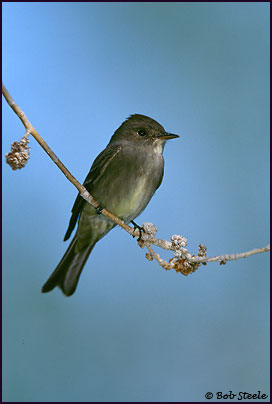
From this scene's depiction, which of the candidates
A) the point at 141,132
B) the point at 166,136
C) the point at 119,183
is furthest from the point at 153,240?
the point at 141,132

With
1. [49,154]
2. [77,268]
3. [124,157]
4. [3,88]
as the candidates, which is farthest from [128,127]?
[3,88]

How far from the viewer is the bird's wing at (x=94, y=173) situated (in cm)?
340

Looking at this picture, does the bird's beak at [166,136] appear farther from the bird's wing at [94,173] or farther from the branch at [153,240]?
the branch at [153,240]

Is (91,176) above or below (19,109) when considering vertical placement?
above

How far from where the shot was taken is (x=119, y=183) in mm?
3311

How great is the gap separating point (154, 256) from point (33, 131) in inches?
32.4

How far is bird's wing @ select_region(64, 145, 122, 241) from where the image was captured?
340 centimetres

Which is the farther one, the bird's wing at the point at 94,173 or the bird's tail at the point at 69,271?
the bird's tail at the point at 69,271

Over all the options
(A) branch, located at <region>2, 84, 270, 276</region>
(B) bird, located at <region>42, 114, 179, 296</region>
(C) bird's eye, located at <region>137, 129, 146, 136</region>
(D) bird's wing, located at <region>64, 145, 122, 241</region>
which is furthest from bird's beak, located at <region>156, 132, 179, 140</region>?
(A) branch, located at <region>2, 84, 270, 276</region>

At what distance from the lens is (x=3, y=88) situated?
1.83 m

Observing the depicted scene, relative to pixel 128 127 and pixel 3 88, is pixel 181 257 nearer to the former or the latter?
pixel 3 88

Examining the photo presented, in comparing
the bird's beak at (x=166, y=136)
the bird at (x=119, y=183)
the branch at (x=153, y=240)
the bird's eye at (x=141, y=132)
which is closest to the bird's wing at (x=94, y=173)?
the bird at (x=119, y=183)

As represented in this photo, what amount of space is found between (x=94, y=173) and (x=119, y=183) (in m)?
0.24

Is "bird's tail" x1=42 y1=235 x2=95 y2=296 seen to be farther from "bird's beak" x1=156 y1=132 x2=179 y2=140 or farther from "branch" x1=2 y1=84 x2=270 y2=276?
"branch" x1=2 y1=84 x2=270 y2=276
